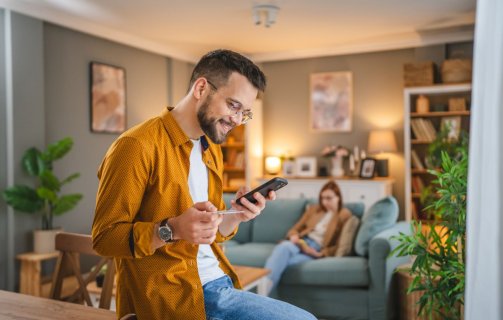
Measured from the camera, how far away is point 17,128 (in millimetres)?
4828

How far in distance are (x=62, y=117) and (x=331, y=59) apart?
11.8 feet

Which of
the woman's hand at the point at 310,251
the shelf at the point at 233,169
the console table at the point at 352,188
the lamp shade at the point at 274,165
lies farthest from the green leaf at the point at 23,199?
the lamp shade at the point at 274,165

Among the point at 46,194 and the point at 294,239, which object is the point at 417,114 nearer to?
the point at 294,239

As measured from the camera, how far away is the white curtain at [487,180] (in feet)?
3.05

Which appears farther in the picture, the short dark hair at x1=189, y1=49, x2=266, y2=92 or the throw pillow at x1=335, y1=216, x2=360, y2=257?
the throw pillow at x1=335, y1=216, x2=360, y2=257

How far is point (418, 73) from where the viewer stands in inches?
242

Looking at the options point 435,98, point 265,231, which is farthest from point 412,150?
point 265,231

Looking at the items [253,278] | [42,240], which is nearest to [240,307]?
[253,278]

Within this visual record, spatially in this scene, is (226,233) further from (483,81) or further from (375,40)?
(375,40)

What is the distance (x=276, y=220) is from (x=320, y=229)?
617 millimetres

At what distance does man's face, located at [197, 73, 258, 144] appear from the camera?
157 centimetres

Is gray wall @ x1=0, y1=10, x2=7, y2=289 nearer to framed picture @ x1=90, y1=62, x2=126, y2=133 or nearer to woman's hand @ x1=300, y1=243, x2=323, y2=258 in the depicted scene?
framed picture @ x1=90, y1=62, x2=126, y2=133

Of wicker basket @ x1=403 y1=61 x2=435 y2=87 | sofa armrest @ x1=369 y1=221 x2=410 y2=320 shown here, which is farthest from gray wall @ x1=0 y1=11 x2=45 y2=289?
wicker basket @ x1=403 y1=61 x2=435 y2=87

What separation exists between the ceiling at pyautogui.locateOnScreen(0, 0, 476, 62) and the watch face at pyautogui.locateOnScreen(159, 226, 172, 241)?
383 centimetres
